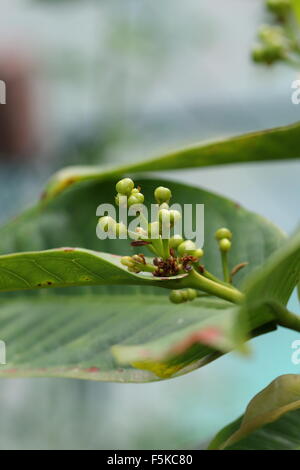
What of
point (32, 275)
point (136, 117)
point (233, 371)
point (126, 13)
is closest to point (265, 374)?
point (233, 371)

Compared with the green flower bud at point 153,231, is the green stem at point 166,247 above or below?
below

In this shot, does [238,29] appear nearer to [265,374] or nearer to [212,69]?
[212,69]

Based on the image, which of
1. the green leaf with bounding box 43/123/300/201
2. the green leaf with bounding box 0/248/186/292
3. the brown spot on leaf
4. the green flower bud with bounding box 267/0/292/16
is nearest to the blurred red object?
the green flower bud with bounding box 267/0/292/16

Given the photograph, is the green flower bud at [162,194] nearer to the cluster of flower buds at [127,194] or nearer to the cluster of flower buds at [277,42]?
the cluster of flower buds at [127,194]

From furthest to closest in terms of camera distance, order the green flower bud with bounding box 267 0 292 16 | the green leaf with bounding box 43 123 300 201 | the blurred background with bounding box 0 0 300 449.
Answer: the blurred background with bounding box 0 0 300 449
the green flower bud with bounding box 267 0 292 16
the green leaf with bounding box 43 123 300 201

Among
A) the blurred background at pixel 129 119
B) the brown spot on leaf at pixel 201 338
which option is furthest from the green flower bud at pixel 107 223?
the blurred background at pixel 129 119

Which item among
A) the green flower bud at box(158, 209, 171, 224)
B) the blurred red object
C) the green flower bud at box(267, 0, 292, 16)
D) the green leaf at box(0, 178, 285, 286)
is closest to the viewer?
the green flower bud at box(158, 209, 171, 224)

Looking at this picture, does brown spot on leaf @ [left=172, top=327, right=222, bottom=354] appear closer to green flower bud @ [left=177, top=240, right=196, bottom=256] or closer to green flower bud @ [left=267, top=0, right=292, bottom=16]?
green flower bud @ [left=177, top=240, right=196, bottom=256]
